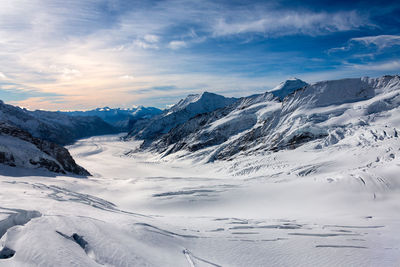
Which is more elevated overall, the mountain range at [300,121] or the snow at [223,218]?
the mountain range at [300,121]

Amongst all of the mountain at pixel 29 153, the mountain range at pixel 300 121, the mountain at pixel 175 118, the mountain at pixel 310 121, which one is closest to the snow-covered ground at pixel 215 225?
the mountain at pixel 29 153

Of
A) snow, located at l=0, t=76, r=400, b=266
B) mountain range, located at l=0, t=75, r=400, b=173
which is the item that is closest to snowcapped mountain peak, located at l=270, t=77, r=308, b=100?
mountain range, located at l=0, t=75, r=400, b=173

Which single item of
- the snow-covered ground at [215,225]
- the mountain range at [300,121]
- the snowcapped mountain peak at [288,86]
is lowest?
the snow-covered ground at [215,225]

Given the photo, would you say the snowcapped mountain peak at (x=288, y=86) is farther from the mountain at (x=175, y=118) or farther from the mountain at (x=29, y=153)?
the mountain at (x=29, y=153)

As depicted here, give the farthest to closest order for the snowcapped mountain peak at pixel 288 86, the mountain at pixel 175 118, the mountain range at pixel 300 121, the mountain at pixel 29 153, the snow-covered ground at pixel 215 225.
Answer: the snowcapped mountain peak at pixel 288 86
the mountain at pixel 175 118
the mountain range at pixel 300 121
the mountain at pixel 29 153
the snow-covered ground at pixel 215 225

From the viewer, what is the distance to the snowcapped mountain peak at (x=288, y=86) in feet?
550

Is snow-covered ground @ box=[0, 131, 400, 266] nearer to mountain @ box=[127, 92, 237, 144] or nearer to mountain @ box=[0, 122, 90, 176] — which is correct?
mountain @ box=[0, 122, 90, 176]

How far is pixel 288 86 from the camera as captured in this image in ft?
573

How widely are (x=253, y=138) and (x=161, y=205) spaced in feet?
143

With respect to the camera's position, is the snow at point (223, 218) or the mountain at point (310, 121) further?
the mountain at point (310, 121)

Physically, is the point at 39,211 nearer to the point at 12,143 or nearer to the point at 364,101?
the point at 12,143

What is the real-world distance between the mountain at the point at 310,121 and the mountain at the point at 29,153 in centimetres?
3431

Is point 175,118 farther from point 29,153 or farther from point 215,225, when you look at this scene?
point 215,225

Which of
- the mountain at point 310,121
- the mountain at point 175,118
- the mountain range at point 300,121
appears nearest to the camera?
the mountain range at point 300,121
